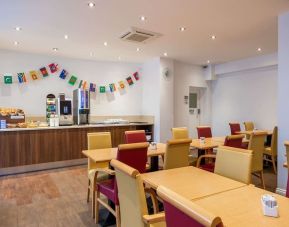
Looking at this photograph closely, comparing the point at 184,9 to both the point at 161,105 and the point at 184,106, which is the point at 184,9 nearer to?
the point at 161,105

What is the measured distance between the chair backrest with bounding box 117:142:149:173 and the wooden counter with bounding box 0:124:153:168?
10.6 ft

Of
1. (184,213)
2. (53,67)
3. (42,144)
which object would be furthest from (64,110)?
(184,213)

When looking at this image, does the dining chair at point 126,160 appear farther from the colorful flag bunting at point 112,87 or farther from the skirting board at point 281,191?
the colorful flag bunting at point 112,87

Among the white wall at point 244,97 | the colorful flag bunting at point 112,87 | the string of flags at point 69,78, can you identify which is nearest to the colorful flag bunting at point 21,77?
the string of flags at point 69,78

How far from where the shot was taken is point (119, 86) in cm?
684

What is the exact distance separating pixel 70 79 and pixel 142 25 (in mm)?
3041

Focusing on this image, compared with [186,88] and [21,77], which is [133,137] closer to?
[21,77]

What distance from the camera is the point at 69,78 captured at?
6172mm

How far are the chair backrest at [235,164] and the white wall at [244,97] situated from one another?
4.69m

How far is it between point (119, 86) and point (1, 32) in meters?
3.31

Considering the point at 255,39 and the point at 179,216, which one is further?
the point at 255,39

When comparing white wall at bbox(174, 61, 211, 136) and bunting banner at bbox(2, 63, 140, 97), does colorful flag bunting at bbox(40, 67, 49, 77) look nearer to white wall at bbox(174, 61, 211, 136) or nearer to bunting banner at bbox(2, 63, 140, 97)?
bunting banner at bbox(2, 63, 140, 97)

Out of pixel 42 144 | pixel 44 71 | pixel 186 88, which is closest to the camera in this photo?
pixel 42 144

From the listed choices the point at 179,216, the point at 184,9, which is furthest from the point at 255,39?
the point at 179,216
